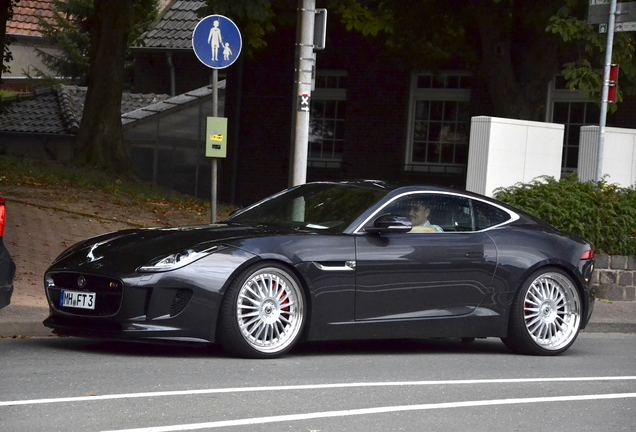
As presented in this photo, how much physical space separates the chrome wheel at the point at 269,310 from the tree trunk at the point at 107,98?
14.3 meters

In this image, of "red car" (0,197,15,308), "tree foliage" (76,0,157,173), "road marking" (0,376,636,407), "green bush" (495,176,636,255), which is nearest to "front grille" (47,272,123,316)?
"red car" (0,197,15,308)

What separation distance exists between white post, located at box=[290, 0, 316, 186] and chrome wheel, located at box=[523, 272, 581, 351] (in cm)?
372

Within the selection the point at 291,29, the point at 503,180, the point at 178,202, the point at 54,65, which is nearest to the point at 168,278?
the point at 503,180

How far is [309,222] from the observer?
9836mm

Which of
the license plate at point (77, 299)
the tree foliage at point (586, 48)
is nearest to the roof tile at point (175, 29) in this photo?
the tree foliage at point (586, 48)

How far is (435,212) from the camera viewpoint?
10.2m

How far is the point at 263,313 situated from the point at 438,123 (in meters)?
18.3

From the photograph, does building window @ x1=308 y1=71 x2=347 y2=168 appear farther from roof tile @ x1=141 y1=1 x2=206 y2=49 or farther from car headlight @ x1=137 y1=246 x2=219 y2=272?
car headlight @ x1=137 y1=246 x2=219 y2=272

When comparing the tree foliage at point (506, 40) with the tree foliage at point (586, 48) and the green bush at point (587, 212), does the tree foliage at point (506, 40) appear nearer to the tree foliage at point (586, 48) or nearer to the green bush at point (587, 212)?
the tree foliage at point (586, 48)

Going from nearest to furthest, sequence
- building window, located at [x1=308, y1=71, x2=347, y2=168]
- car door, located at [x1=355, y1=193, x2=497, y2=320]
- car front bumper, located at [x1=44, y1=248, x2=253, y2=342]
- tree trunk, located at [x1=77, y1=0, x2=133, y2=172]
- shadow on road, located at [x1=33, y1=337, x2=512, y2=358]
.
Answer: car front bumper, located at [x1=44, y1=248, x2=253, y2=342]
shadow on road, located at [x1=33, y1=337, x2=512, y2=358]
car door, located at [x1=355, y1=193, x2=497, y2=320]
tree trunk, located at [x1=77, y1=0, x2=133, y2=172]
building window, located at [x1=308, y1=71, x2=347, y2=168]

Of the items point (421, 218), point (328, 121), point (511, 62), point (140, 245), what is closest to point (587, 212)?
point (421, 218)

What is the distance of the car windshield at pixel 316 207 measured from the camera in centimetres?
979

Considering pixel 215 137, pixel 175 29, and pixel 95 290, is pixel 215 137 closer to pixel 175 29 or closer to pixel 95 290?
pixel 95 290

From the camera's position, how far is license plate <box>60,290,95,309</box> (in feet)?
29.0
